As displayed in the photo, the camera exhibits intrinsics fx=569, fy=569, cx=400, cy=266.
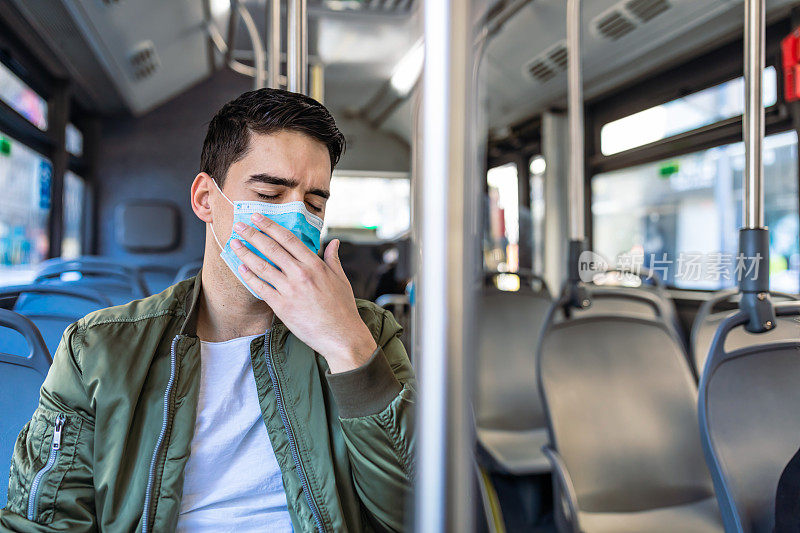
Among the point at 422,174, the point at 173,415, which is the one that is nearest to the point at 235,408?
the point at 173,415

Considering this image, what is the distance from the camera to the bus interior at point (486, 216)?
0.45 m

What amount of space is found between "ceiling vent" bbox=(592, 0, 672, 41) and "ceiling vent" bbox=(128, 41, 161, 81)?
1948mm

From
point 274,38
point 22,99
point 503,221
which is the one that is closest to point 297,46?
point 274,38

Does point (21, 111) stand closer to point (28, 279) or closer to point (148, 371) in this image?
point (28, 279)

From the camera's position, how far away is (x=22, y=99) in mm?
798

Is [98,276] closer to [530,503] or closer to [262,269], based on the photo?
[262,269]

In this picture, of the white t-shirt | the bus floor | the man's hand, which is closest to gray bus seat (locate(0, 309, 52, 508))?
the white t-shirt

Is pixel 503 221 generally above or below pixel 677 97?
below

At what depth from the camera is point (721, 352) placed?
4.21ft

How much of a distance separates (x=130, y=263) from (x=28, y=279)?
0.13 m

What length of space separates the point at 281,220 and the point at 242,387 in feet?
Result: 1.02

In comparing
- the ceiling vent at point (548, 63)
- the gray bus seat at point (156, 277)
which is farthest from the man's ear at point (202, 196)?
the ceiling vent at point (548, 63)

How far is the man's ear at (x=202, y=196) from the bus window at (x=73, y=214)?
165 millimetres

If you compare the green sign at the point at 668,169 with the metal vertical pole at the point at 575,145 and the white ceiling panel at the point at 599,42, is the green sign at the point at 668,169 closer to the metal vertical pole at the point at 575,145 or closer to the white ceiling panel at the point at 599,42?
the white ceiling panel at the point at 599,42
